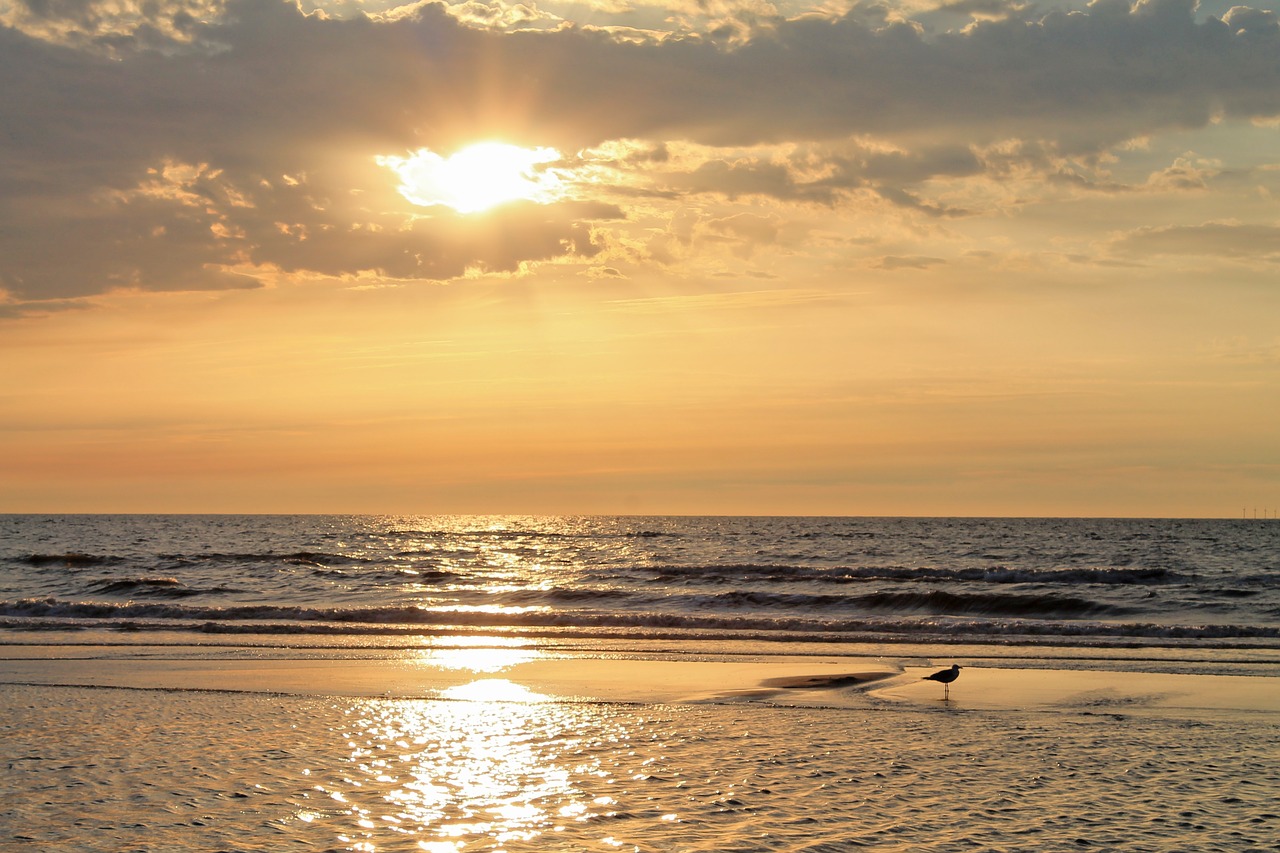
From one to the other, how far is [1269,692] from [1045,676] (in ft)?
12.1

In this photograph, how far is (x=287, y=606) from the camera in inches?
1503

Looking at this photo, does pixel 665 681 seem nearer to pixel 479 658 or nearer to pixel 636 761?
pixel 479 658

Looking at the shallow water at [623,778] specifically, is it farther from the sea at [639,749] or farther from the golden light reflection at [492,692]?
the golden light reflection at [492,692]

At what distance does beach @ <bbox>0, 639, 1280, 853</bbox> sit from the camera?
898 cm

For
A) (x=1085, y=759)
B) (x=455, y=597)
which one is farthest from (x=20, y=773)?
(x=455, y=597)

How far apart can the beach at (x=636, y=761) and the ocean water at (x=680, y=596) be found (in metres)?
9.48

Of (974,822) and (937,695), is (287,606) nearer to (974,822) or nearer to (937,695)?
(937,695)

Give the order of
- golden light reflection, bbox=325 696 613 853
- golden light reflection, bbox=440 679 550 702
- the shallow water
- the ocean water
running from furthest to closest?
the ocean water < golden light reflection, bbox=440 679 550 702 < golden light reflection, bbox=325 696 613 853 < the shallow water

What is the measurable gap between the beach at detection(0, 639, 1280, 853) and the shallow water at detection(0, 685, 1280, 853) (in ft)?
0.14

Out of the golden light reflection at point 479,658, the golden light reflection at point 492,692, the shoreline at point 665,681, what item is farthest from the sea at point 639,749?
the golden light reflection at point 479,658

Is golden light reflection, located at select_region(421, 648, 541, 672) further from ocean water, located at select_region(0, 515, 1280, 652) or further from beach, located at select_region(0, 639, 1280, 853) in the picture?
ocean water, located at select_region(0, 515, 1280, 652)

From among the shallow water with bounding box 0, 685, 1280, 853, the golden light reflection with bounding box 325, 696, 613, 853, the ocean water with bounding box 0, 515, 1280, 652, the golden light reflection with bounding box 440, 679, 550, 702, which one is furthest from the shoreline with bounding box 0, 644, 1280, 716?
the ocean water with bounding box 0, 515, 1280, 652

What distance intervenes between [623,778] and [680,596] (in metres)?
31.7

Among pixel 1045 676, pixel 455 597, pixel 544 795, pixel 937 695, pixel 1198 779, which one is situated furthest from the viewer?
pixel 455 597
